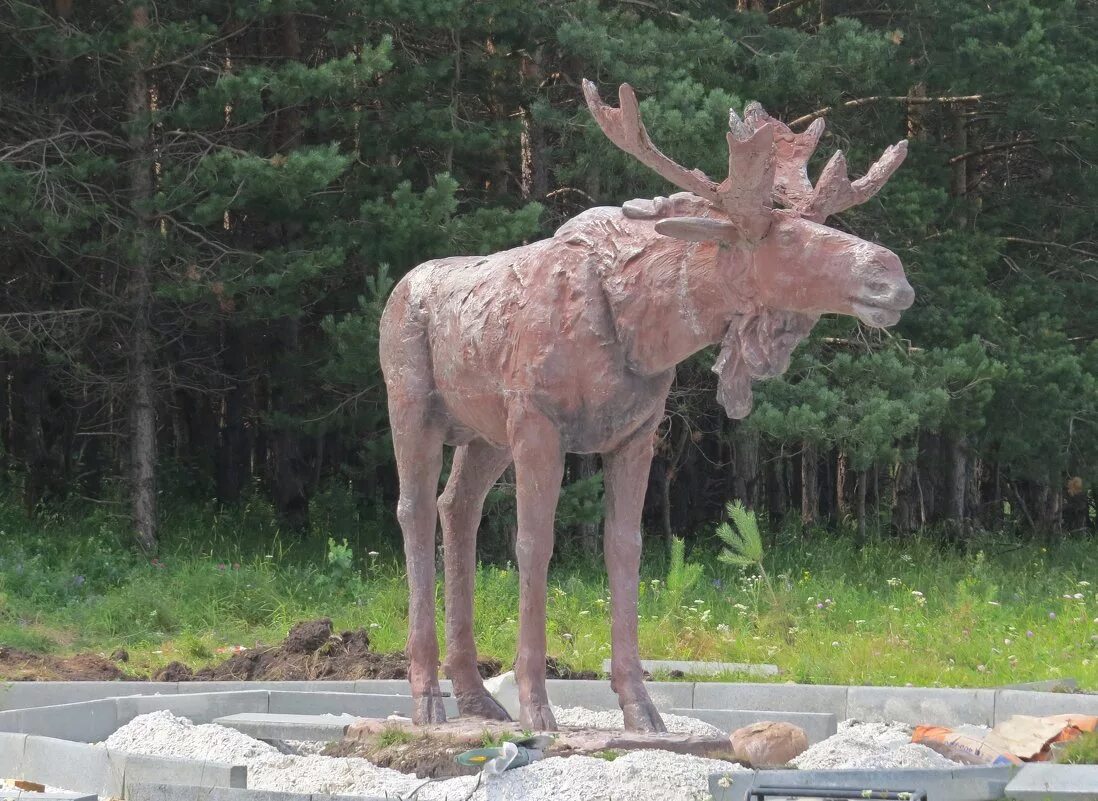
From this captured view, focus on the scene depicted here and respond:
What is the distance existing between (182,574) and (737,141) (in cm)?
906

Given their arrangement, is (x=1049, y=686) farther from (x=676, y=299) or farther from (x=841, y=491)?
(x=841, y=491)

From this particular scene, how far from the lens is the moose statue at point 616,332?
5.84 m

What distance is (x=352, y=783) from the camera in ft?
19.5

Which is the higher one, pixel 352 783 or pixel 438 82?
pixel 438 82

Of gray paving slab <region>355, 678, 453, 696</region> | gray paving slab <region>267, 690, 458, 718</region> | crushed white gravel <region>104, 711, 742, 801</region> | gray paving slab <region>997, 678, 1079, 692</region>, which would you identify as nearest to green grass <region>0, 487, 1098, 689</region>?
gray paving slab <region>997, 678, 1079, 692</region>

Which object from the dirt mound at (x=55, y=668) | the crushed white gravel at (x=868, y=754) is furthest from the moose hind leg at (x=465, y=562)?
the dirt mound at (x=55, y=668)

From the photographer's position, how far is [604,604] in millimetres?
12156

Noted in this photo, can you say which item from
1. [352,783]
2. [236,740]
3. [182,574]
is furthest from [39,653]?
[352,783]

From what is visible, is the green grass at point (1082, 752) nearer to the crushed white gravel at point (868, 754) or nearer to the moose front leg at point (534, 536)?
the crushed white gravel at point (868, 754)

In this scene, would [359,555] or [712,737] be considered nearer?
[712,737]

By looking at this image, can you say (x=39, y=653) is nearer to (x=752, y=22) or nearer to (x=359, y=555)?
(x=359, y=555)

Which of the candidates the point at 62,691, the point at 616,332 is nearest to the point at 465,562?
the point at 616,332

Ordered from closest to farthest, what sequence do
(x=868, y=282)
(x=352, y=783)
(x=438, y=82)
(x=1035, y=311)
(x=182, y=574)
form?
(x=868, y=282) → (x=352, y=783) → (x=182, y=574) → (x=438, y=82) → (x=1035, y=311)

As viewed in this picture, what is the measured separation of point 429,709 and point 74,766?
1579 mm
